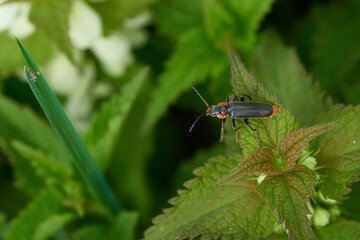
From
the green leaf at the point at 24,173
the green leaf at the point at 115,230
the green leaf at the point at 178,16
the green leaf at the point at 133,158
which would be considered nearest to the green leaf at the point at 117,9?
the green leaf at the point at 178,16

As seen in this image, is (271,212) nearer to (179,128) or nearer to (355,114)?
(355,114)

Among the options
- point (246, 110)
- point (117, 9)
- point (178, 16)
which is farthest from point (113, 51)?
point (246, 110)

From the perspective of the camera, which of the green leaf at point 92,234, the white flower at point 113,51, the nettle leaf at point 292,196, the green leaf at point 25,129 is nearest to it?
the nettle leaf at point 292,196

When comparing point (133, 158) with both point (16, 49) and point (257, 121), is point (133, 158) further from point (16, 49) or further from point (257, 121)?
point (257, 121)

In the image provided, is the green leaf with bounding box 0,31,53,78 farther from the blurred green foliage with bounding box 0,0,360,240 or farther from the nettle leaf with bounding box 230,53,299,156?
the nettle leaf with bounding box 230,53,299,156

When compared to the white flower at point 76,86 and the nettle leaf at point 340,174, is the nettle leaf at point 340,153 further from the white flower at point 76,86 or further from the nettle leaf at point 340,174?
the white flower at point 76,86

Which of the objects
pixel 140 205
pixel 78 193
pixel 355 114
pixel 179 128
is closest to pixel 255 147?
pixel 355 114
